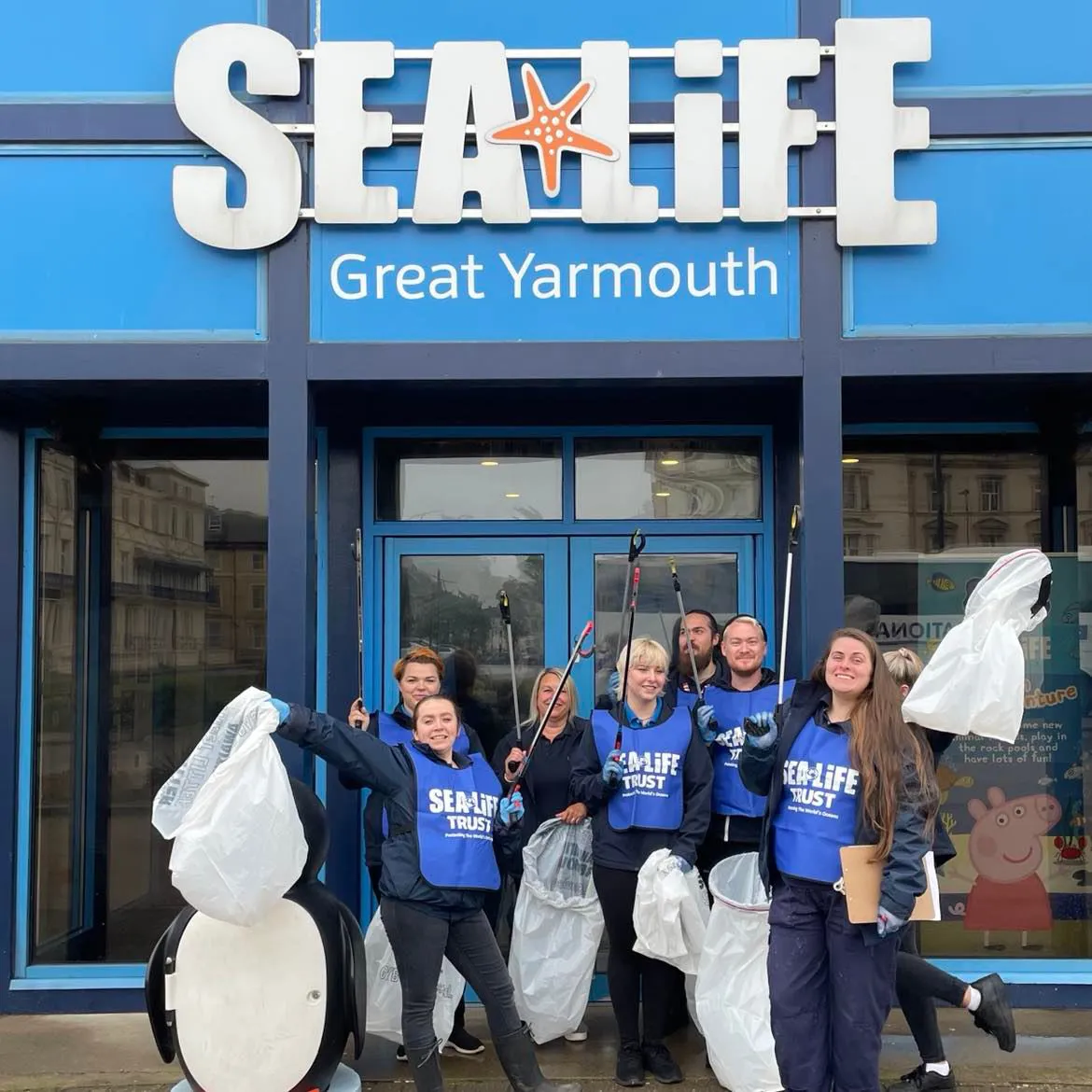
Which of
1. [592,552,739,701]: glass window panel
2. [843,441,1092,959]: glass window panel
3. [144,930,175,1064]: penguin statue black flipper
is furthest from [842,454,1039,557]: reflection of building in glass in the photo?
[144,930,175,1064]: penguin statue black flipper

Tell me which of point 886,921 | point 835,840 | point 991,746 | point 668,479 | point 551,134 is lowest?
point 886,921

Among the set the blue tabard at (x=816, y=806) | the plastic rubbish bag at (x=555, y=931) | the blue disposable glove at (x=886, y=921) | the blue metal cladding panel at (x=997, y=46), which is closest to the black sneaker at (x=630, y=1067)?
the plastic rubbish bag at (x=555, y=931)

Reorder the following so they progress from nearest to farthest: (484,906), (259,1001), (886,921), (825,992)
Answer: (886,921) < (825,992) < (259,1001) < (484,906)

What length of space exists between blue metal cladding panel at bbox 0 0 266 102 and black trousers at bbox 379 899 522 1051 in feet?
11.0

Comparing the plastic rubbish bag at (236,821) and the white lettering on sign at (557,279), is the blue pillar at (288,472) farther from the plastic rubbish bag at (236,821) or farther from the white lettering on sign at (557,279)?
the plastic rubbish bag at (236,821)

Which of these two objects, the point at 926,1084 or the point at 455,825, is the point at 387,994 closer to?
the point at 455,825

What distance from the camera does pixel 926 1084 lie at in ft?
14.6

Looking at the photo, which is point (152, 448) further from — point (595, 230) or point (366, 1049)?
point (366, 1049)

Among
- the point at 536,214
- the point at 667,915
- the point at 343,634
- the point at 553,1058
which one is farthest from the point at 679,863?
the point at 536,214

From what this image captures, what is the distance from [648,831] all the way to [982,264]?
101 inches

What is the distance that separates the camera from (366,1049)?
16.5 ft

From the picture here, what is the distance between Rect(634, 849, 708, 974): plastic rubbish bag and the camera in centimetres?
445

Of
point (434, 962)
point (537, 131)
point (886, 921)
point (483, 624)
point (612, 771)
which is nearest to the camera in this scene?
point (886, 921)

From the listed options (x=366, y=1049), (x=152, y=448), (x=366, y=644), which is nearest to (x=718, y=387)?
(x=366, y=644)
